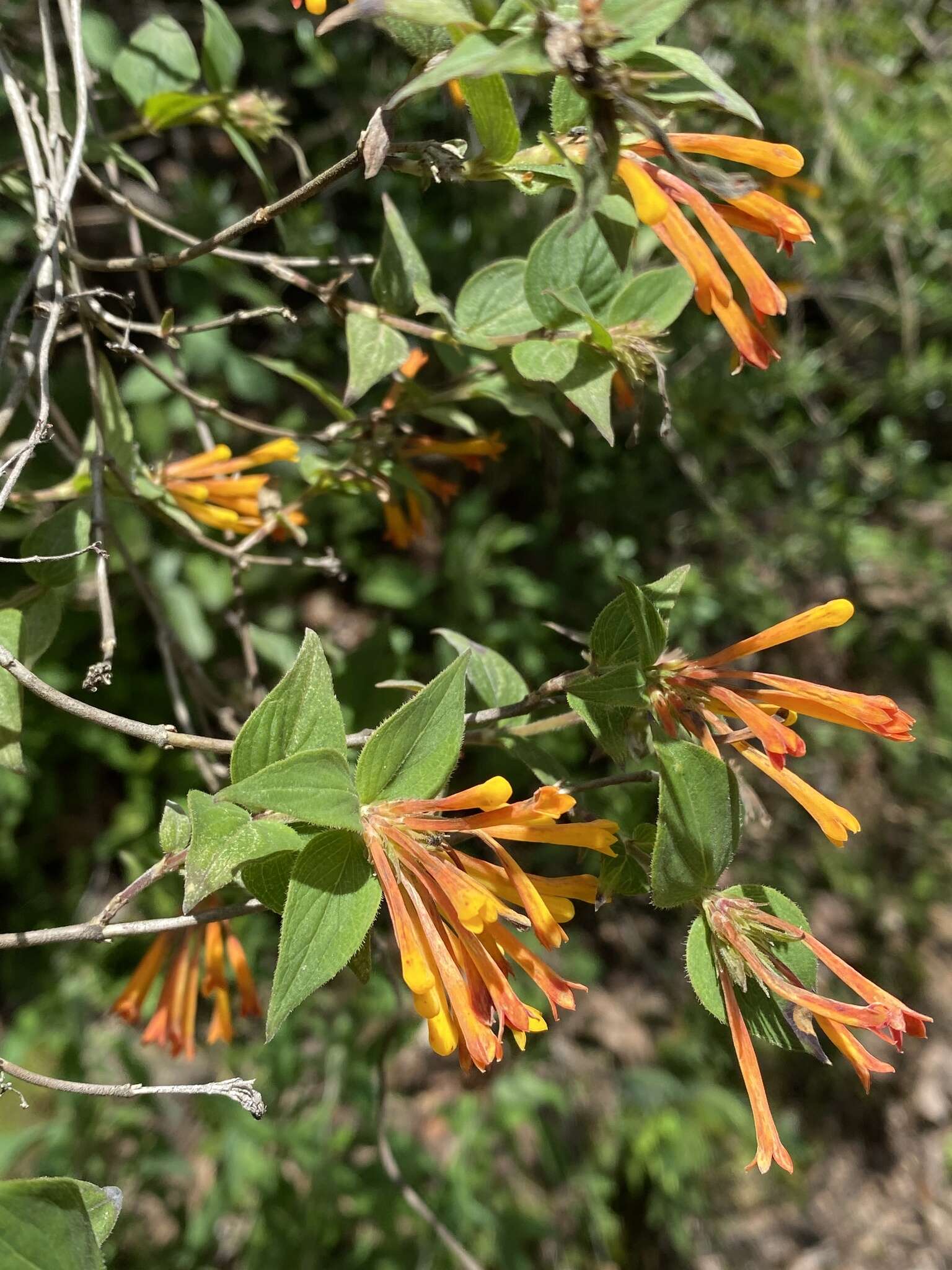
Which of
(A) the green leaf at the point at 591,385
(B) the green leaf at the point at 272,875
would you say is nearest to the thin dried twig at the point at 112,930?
(B) the green leaf at the point at 272,875

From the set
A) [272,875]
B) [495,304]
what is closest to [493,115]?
[495,304]

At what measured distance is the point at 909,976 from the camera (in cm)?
252

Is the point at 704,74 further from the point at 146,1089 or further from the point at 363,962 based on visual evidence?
the point at 146,1089

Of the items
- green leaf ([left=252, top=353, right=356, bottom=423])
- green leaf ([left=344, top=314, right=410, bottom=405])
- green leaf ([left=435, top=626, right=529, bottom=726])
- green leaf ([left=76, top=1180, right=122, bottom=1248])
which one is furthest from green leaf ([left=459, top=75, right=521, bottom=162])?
green leaf ([left=76, top=1180, right=122, bottom=1248])

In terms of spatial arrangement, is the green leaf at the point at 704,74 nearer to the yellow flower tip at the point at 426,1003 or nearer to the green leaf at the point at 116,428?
the yellow flower tip at the point at 426,1003

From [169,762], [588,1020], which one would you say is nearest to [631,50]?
[169,762]

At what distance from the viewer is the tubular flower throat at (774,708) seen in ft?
2.17

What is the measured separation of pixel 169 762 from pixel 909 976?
6.95 feet

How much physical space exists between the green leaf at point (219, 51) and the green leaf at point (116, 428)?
365mm

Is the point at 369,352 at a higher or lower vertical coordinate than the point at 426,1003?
higher

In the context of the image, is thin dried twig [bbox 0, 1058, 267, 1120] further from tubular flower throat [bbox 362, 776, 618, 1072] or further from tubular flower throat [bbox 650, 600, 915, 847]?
tubular flower throat [bbox 650, 600, 915, 847]

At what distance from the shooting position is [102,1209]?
0.67m

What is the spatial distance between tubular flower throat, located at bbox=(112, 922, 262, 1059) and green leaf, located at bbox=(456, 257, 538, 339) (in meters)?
0.77

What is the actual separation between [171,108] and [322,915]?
0.96 m
